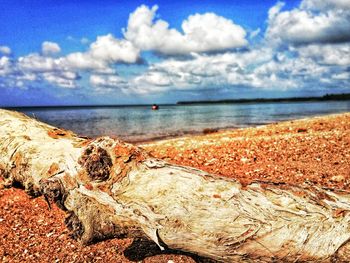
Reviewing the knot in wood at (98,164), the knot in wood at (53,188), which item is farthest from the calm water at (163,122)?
the knot in wood at (98,164)

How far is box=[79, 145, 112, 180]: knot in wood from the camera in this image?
417cm

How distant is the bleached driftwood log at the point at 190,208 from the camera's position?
3658mm

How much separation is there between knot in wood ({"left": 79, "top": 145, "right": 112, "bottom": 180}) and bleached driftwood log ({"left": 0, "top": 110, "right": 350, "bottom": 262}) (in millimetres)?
13

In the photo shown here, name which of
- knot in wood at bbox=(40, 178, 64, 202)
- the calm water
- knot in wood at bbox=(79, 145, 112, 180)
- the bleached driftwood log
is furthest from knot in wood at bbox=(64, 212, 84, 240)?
the calm water

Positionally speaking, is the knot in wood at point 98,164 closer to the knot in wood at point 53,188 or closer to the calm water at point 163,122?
the knot in wood at point 53,188

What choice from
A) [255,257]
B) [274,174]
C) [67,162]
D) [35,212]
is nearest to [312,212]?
[255,257]

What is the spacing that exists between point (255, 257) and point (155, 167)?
1573mm

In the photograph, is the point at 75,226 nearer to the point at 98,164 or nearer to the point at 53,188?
the point at 53,188

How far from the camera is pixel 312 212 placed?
145 inches

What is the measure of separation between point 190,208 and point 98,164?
1.28 metres

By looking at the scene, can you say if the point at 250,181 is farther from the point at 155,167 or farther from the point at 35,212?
the point at 35,212

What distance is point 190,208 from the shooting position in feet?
12.7

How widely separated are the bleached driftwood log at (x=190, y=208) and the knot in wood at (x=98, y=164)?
0.04 ft

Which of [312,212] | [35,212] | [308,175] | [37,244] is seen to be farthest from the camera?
[308,175]
